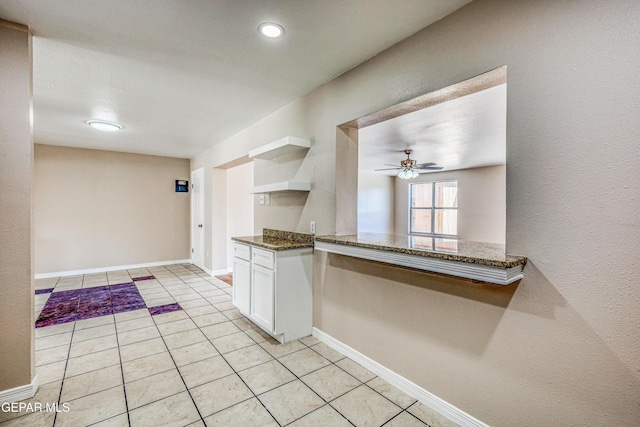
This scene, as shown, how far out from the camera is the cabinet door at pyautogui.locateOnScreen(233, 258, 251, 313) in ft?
9.96

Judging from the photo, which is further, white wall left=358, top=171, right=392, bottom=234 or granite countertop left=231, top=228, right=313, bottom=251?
white wall left=358, top=171, right=392, bottom=234

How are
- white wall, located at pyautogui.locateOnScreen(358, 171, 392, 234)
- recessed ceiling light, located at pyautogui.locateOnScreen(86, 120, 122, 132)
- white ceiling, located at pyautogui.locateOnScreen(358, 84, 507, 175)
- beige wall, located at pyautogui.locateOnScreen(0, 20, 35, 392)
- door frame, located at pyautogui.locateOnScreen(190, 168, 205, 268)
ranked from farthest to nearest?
white wall, located at pyautogui.locateOnScreen(358, 171, 392, 234) < door frame, located at pyautogui.locateOnScreen(190, 168, 205, 268) < recessed ceiling light, located at pyautogui.locateOnScreen(86, 120, 122, 132) < white ceiling, located at pyautogui.locateOnScreen(358, 84, 507, 175) < beige wall, located at pyautogui.locateOnScreen(0, 20, 35, 392)

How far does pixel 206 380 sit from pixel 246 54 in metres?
2.43

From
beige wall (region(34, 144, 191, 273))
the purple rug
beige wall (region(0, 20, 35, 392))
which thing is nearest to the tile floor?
the purple rug

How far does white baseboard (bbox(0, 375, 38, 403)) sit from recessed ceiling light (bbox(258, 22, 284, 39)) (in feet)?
9.07

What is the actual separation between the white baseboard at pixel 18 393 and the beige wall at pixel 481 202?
757cm

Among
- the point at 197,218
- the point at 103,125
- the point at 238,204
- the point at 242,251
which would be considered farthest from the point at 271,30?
the point at 197,218

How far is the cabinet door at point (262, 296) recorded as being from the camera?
8.69 feet

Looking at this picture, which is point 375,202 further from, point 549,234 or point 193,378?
point 549,234

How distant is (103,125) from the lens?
3854 millimetres

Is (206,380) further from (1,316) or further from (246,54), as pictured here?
(246,54)

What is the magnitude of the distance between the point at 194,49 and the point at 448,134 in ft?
10.6

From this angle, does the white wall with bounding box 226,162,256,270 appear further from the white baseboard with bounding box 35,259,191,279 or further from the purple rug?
the purple rug

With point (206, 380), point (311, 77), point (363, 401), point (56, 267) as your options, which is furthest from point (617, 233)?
point (56, 267)
